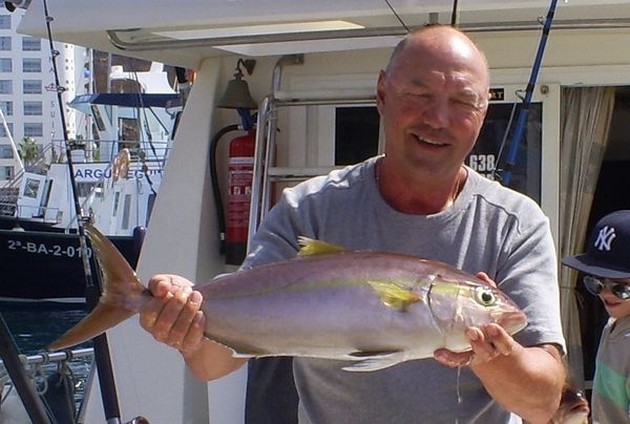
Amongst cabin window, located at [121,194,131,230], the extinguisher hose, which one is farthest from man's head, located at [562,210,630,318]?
cabin window, located at [121,194,131,230]

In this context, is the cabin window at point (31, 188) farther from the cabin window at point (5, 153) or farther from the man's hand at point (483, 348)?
the cabin window at point (5, 153)

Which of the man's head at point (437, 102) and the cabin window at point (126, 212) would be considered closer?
the man's head at point (437, 102)

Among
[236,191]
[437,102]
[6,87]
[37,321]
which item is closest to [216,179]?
[236,191]

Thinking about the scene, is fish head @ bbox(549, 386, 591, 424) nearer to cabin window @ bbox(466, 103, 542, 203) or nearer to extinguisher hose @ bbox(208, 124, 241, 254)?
cabin window @ bbox(466, 103, 542, 203)

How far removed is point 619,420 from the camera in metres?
3.42

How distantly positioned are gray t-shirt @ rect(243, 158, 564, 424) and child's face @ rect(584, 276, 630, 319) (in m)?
1.44

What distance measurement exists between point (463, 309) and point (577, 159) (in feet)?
10.7

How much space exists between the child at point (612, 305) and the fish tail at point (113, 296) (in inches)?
80.1

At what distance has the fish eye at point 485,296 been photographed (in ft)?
6.36

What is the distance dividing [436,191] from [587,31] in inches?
108

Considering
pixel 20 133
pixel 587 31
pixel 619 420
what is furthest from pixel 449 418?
pixel 20 133

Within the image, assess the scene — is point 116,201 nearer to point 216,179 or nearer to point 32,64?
point 216,179

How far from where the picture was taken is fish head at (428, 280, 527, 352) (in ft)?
6.33

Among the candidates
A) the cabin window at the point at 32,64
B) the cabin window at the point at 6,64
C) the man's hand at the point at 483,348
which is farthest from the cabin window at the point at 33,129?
the man's hand at the point at 483,348
